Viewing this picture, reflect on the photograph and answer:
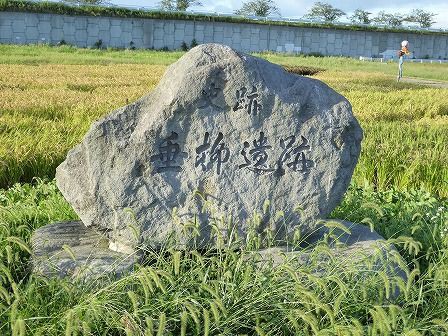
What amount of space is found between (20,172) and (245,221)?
9.67 ft

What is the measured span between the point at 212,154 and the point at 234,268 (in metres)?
0.74

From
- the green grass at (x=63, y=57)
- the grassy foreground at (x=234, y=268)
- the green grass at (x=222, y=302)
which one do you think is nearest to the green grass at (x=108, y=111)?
the grassy foreground at (x=234, y=268)

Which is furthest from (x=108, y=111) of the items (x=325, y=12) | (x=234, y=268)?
(x=325, y=12)

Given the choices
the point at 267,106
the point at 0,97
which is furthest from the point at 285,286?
the point at 0,97

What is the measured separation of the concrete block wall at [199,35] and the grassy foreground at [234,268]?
2177 centimetres

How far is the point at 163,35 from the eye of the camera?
37438 mm

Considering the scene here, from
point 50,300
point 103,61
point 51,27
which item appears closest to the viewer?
point 50,300

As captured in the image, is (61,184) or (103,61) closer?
(61,184)

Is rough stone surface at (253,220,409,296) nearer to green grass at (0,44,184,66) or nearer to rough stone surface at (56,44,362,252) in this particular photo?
rough stone surface at (56,44,362,252)

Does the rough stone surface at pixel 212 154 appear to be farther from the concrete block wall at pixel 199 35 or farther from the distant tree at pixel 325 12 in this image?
the distant tree at pixel 325 12

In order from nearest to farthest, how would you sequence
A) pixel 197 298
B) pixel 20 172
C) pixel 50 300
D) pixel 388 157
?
pixel 197 298 < pixel 50 300 < pixel 20 172 < pixel 388 157

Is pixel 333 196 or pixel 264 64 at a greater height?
pixel 264 64

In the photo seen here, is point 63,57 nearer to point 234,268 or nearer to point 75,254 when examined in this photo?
point 75,254

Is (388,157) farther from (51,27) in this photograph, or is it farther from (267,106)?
(51,27)
